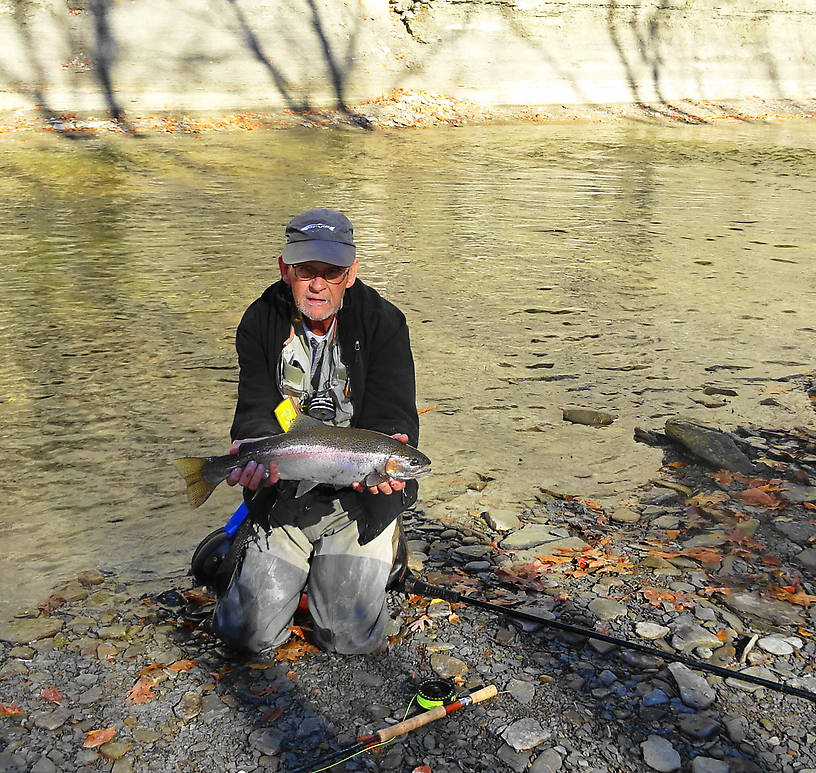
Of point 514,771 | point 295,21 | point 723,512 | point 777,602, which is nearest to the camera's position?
point 514,771

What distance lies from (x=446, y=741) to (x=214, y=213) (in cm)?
957

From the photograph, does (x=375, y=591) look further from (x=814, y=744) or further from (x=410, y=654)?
(x=814, y=744)

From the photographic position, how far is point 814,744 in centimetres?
316

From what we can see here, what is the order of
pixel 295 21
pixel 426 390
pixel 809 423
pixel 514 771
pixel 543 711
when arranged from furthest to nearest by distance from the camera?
pixel 295 21 → pixel 426 390 → pixel 809 423 → pixel 543 711 → pixel 514 771

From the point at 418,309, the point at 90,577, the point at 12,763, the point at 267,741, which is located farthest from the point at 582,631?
the point at 418,309

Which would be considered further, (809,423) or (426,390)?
(426,390)

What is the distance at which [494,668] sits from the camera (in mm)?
3586

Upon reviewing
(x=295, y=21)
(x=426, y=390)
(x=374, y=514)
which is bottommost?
(x=426, y=390)

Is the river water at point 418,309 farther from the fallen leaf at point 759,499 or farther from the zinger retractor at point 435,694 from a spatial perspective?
the zinger retractor at point 435,694

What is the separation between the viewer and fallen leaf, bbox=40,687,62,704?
340 centimetres

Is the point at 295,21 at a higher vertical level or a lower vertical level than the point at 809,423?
higher

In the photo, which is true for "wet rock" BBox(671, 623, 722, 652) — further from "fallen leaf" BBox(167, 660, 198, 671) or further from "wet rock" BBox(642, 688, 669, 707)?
"fallen leaf" BBox(167, 660, 198, 671)

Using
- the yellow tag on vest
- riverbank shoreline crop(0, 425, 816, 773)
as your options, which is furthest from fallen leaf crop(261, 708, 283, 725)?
the yellow tag on vest

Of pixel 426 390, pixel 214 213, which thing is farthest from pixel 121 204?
pixel 426 390
